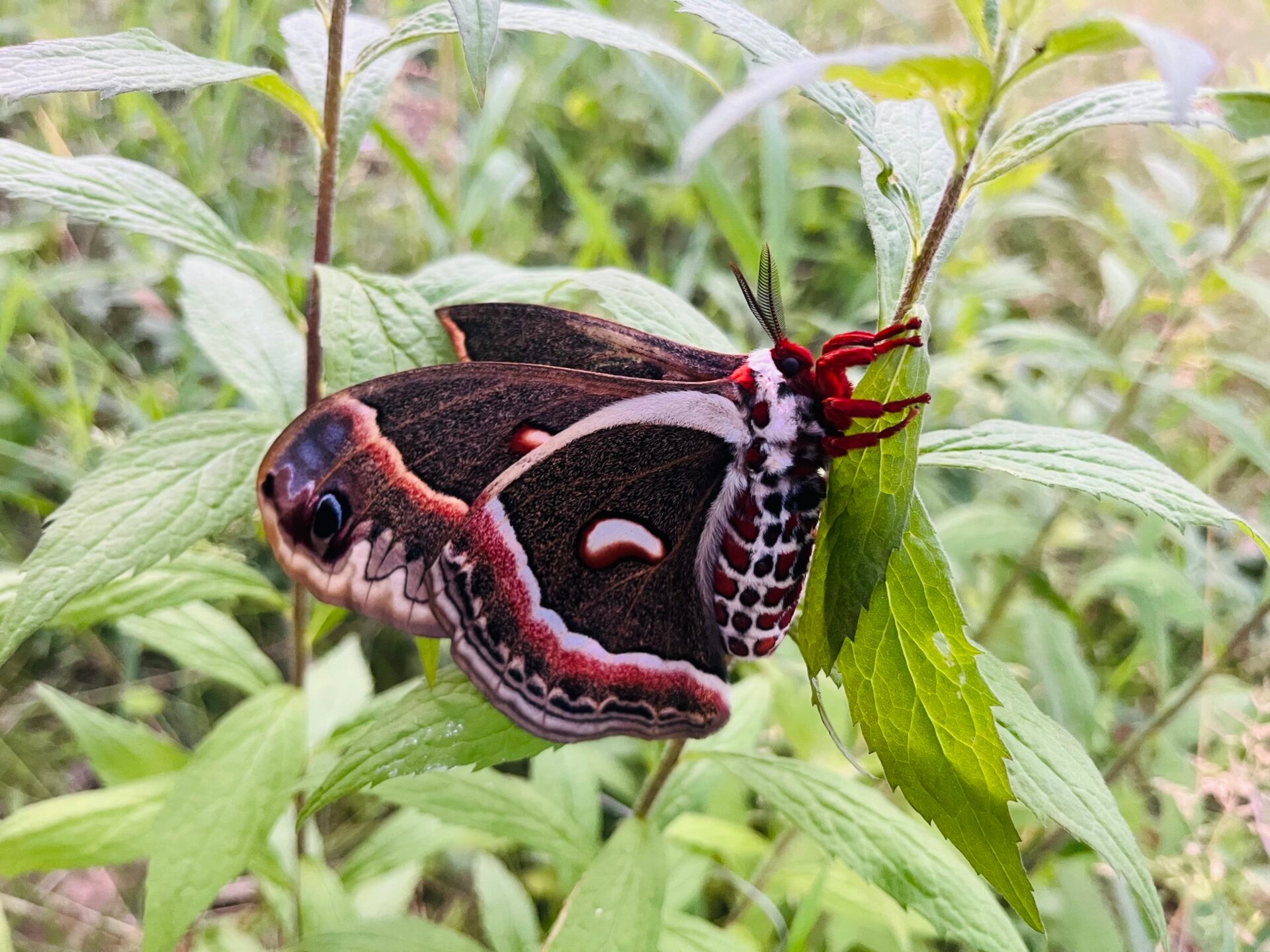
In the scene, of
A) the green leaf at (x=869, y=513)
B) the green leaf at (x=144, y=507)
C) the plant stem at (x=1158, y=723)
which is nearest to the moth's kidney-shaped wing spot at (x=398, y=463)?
the green leaf at (x=144, y=507)

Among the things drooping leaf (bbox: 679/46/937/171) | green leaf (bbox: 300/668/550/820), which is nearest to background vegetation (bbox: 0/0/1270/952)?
green leaf (bbox: 300/668/550/820)

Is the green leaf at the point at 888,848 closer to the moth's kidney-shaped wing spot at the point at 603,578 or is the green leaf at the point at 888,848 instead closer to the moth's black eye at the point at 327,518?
the moth's kidney-shaped wing spot at the point at 603,578

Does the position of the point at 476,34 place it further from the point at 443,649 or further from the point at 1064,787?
the point at 443,649

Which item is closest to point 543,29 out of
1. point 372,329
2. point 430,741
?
point 372,329

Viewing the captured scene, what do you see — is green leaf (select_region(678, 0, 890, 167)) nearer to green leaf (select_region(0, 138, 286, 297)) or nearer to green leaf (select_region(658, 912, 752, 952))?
green leaf (select_region(0, 138, 286, 297))

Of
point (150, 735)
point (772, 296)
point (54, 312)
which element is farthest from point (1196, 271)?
point (54, 312)

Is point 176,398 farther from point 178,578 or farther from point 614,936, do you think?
point 614,936
